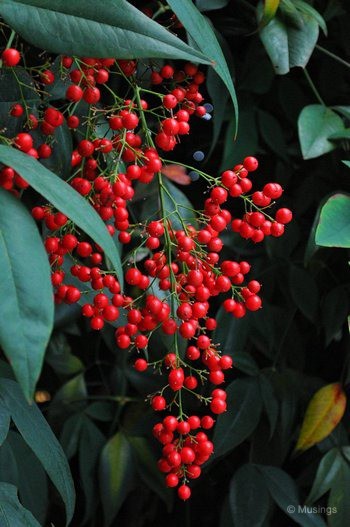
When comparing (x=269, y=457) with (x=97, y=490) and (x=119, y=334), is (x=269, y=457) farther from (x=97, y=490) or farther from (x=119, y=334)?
(x=119, y=334)

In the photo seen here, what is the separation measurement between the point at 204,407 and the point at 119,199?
0.42 m

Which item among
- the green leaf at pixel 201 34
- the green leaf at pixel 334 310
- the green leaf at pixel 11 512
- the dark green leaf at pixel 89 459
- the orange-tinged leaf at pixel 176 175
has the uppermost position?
the green leaf at pixel 201 34

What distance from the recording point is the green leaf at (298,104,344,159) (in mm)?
721

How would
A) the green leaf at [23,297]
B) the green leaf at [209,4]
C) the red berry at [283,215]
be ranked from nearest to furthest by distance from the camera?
the green leaf at [23,297] < the red berry at [283,215] < the green leaf at [209,4]

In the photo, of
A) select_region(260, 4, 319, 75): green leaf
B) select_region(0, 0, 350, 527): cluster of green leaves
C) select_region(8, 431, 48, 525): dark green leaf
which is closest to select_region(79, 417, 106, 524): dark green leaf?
select_region(0, 0, 350, 527): cluster of green leaves

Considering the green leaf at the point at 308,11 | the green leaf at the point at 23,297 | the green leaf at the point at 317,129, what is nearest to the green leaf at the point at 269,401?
the green leaf at the point at 317,129

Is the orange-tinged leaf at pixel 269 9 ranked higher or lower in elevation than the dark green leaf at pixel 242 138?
higher

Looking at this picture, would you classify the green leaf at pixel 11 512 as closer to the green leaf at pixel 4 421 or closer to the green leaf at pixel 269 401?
the green leaf at pixel 4 421

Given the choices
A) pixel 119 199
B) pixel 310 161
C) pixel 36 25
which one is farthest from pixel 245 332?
pixel 36 25

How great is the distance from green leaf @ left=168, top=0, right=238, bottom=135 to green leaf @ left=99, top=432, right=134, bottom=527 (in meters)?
0.45

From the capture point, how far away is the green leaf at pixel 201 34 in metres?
0.49

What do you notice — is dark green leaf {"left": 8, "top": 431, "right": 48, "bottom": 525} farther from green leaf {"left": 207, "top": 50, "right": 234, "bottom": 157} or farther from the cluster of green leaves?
green leaf {"left": 207, "top": 50, "right": 234, "bottom": 157}

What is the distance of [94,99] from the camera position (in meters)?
0.55

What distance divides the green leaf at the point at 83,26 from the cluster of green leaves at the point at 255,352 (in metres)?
0.14
